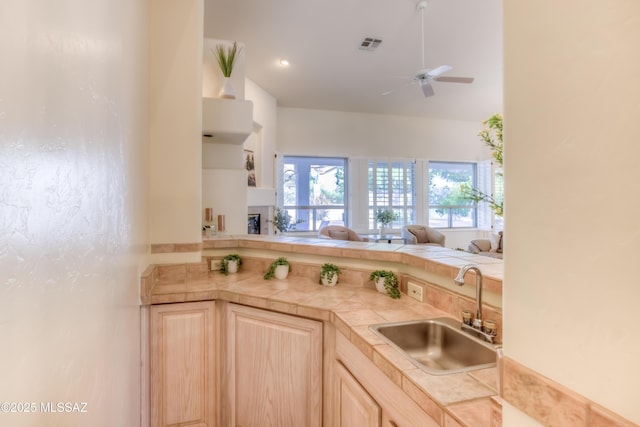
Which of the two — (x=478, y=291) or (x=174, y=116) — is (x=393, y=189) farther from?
(x=478, y=291)

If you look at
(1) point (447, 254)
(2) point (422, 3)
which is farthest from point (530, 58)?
(2) point (422, 3)

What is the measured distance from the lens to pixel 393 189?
6.82 m

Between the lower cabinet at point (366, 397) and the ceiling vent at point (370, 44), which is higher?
the ceiling vent at point (370, 44)

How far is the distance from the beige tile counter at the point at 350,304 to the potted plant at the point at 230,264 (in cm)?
6

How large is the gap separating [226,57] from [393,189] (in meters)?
4.67

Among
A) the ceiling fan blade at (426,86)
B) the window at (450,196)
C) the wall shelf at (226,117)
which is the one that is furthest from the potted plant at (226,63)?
the window at (450,196)

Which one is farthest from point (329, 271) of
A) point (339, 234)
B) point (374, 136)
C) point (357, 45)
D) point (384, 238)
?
point (374, 136)

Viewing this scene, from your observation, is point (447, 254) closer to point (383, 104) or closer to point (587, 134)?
point (587, 134)

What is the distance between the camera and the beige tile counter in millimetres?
873

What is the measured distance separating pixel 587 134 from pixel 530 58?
0.19 meters

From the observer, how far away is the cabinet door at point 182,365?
5.90 feet

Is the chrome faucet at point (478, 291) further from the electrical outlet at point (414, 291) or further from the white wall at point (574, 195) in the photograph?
the white wall at point (574, 195)

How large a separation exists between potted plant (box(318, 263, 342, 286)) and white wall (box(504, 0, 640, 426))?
138cm

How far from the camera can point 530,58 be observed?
580 millimetres
